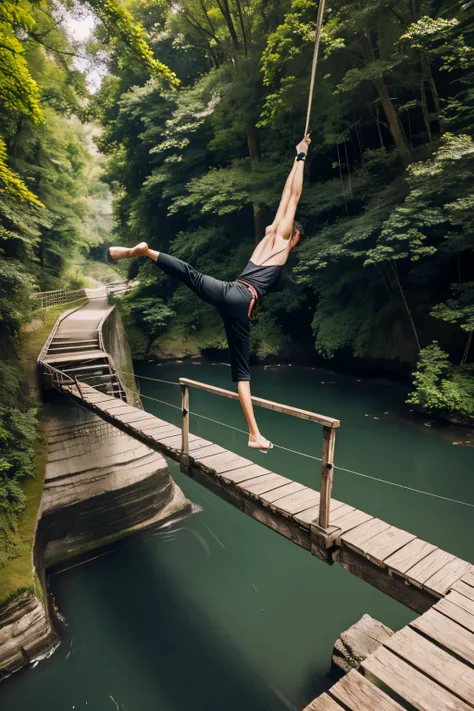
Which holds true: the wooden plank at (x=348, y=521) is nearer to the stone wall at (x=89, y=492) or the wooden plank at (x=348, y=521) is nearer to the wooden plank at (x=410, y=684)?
the wooden plank at (x=410, y=684)

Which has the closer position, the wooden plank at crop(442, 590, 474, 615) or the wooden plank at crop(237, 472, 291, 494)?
the wooden plank at crop(442, 590, 474, 615)

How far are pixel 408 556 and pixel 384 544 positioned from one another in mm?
179

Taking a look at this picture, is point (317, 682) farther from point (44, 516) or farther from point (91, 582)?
point (44, 516)

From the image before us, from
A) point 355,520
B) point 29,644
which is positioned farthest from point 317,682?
point 29,644

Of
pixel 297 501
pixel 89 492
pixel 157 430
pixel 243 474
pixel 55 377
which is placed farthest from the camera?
pixel 55 377

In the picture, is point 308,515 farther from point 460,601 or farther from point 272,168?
point 272,168

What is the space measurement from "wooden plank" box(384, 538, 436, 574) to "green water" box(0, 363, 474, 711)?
2.55m

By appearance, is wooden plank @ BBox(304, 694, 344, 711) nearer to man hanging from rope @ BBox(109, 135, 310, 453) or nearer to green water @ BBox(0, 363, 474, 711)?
man hanging from rope @ BBox(109, 135, 310, 453)

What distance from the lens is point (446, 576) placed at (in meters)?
2.71

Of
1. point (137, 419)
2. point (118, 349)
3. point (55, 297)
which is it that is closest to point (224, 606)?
point (137, 419)

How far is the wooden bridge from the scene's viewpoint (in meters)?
1.84

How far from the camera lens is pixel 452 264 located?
11891 millimetres

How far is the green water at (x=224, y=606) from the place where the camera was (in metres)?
4.40

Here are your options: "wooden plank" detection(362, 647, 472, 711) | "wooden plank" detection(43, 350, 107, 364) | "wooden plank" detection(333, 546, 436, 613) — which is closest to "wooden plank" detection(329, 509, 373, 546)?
"wooden plank" detection(333, 546, 436, 613)
